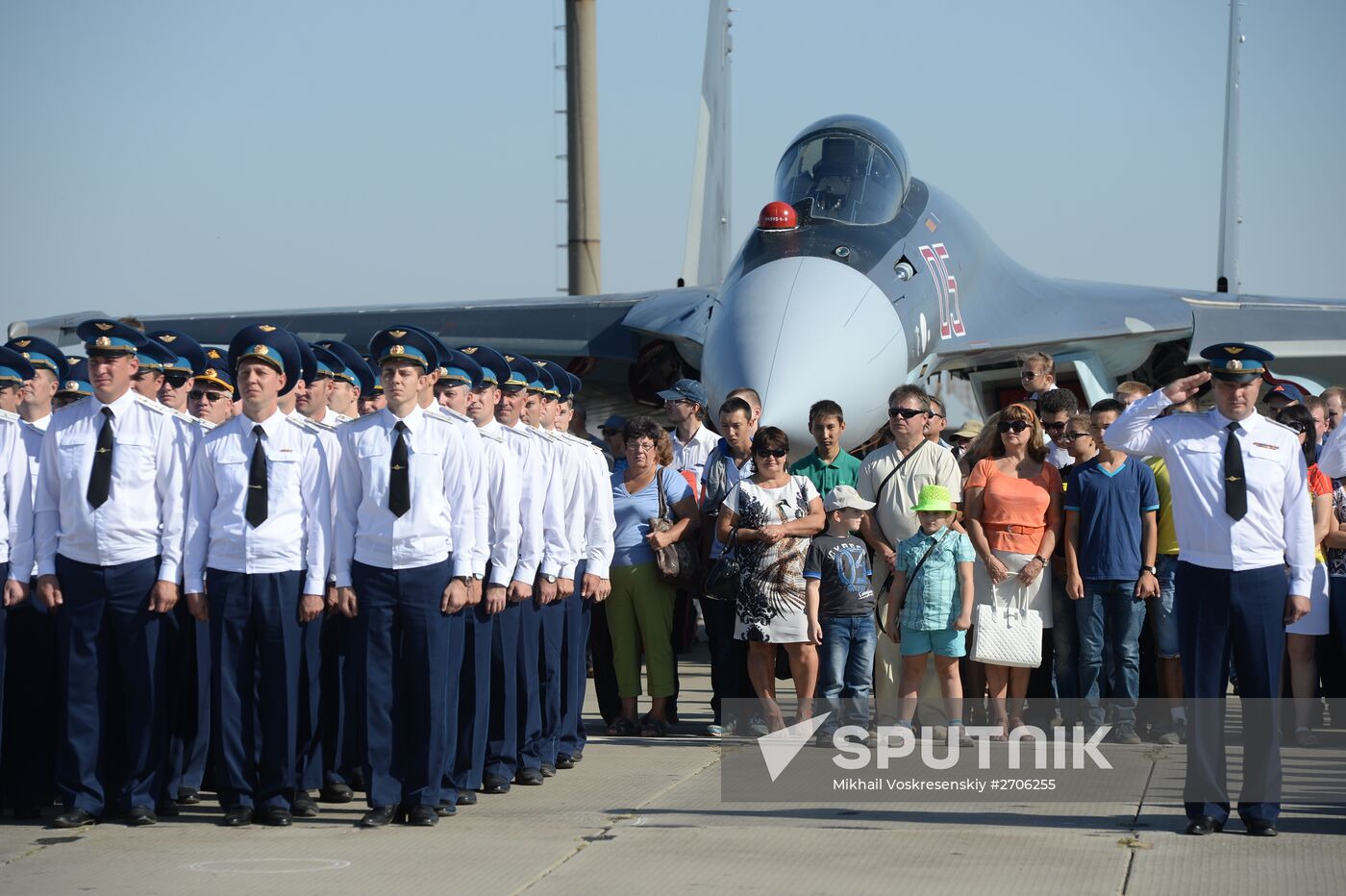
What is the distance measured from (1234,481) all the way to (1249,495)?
10 centimetres

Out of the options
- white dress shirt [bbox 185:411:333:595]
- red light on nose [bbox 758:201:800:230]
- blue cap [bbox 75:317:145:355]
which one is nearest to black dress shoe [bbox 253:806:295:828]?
white dress shirt [bbox 185:411:333:595]

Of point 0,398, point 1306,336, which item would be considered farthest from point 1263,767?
point 1306,336

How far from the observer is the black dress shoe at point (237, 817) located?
611cm

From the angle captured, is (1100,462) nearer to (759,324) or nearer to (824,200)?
(759,324)

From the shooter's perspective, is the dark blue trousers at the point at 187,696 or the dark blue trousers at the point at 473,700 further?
the dark blue trousers at the point at 473,700

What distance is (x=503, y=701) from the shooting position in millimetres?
6996

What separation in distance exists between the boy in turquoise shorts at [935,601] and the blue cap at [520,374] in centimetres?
216

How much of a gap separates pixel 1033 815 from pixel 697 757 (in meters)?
2.09

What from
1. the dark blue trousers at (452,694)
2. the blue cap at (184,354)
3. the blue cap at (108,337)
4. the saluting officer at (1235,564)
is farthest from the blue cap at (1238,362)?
the blue cap at (184,354)

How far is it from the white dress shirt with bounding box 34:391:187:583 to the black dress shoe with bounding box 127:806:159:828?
94 cm

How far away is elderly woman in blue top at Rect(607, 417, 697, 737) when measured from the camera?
863 centimetres

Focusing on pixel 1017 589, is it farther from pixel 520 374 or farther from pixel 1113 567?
pixel 520 374

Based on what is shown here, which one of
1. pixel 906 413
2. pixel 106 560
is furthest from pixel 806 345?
pixel 106 560

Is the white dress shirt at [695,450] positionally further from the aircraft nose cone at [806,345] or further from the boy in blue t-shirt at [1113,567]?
the boy in blue t-shirt at [1113,567]
